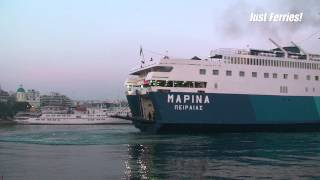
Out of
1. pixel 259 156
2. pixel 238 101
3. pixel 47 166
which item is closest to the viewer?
pixel 47 166

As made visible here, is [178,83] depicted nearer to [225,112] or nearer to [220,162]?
[225,112]

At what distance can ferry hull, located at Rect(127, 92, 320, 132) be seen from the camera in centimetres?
3494

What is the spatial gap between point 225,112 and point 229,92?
169 centimetres

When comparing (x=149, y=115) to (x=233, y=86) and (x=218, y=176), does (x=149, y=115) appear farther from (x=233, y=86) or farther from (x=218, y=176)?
(x=218, y=176)

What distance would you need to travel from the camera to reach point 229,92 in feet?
122

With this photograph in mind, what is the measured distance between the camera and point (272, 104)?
128 ft

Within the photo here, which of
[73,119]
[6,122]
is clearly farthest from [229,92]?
[6,122]

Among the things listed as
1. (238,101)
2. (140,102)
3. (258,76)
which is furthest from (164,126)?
(258,76)

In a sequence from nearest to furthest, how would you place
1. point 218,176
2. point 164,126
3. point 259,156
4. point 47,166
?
point 218,176 → point 47,166 → point 259,156 → point 164,126

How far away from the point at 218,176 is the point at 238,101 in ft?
75.9

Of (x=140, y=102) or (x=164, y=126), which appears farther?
(x=140, y=102)

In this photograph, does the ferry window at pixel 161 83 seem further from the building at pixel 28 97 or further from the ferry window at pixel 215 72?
the building at pixel 28 97

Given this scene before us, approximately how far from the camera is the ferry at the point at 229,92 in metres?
35.3

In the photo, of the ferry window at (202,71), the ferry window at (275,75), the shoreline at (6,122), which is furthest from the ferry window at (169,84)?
the shoreline at (6,122)
